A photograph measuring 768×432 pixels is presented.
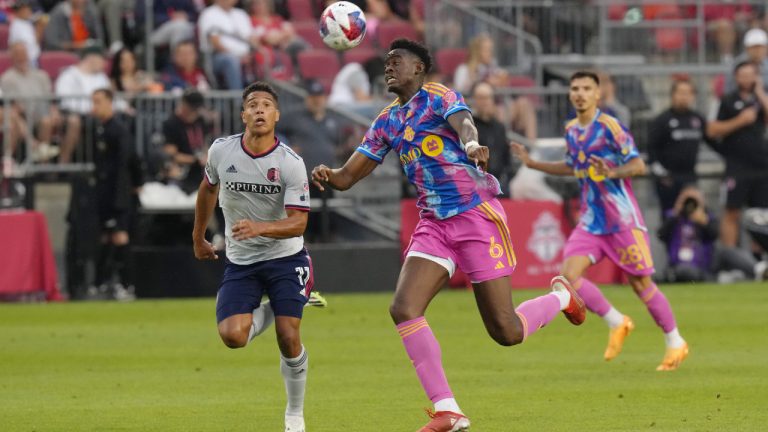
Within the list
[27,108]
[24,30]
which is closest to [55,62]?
[24,30]

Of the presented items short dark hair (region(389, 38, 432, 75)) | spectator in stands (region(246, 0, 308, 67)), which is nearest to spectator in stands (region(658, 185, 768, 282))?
spectator in stands (region(246, 0, 308, 67))

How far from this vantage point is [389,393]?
37.4 ft

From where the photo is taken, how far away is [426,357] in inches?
355

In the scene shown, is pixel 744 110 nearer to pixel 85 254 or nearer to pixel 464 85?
pixel 464 85

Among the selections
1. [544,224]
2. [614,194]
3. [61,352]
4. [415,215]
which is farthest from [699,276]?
[61,352]

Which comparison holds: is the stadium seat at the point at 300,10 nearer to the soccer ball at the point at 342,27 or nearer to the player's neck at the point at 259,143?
the soccer ball at the point at 342,27

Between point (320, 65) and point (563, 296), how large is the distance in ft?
47.9

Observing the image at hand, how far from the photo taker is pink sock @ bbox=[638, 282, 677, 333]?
12.8m

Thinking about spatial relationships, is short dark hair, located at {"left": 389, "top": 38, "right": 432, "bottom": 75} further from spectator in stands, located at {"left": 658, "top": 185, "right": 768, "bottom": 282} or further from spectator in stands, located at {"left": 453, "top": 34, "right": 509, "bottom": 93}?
spectator in stands, located at {"left": 453, "top": 34, "right": 509, "bottom": 93}

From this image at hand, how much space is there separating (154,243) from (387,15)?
7.29 metres

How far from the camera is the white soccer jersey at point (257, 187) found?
379 inches

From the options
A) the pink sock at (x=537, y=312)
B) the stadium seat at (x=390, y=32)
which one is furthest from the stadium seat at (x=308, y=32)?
the pink sock at (x=537, y=312)

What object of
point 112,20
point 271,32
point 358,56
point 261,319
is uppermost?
point 112,20

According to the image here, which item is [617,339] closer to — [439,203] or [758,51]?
[439,203]
